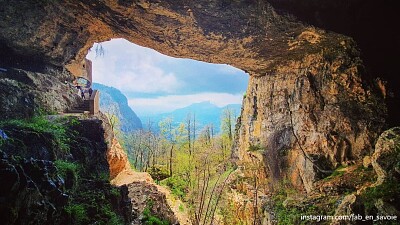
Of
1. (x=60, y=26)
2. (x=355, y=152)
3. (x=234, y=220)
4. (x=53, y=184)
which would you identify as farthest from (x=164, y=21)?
(x=234, y=220)

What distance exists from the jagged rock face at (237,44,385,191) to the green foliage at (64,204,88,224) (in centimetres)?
946

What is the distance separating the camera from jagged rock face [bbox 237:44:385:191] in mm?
10078

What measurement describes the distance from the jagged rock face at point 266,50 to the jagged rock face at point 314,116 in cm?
4

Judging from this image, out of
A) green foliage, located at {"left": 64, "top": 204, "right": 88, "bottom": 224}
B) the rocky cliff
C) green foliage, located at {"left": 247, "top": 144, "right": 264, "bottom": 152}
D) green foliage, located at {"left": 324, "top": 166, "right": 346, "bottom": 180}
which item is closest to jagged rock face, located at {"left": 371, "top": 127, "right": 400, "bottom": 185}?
the rocky cliff

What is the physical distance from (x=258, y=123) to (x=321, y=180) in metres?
5.64

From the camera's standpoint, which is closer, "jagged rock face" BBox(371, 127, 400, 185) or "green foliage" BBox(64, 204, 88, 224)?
"green foliage" BBox(64, 204, 88, 224)

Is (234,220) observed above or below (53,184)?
below

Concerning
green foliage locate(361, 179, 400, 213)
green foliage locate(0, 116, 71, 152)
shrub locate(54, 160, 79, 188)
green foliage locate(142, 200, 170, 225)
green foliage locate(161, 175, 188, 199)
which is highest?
green foliage locate(0, 116, 71, 152)

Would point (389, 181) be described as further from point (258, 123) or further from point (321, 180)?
point (258, 123)

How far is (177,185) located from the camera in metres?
20.8

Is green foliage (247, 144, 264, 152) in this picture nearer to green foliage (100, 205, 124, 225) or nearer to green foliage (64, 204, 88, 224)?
green foliage (100, 205, 124, 225)

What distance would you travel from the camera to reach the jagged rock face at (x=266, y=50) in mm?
8383

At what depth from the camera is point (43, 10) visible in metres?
8.06

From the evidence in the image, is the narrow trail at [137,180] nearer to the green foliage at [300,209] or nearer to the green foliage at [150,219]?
the green foliage at [150,219]
